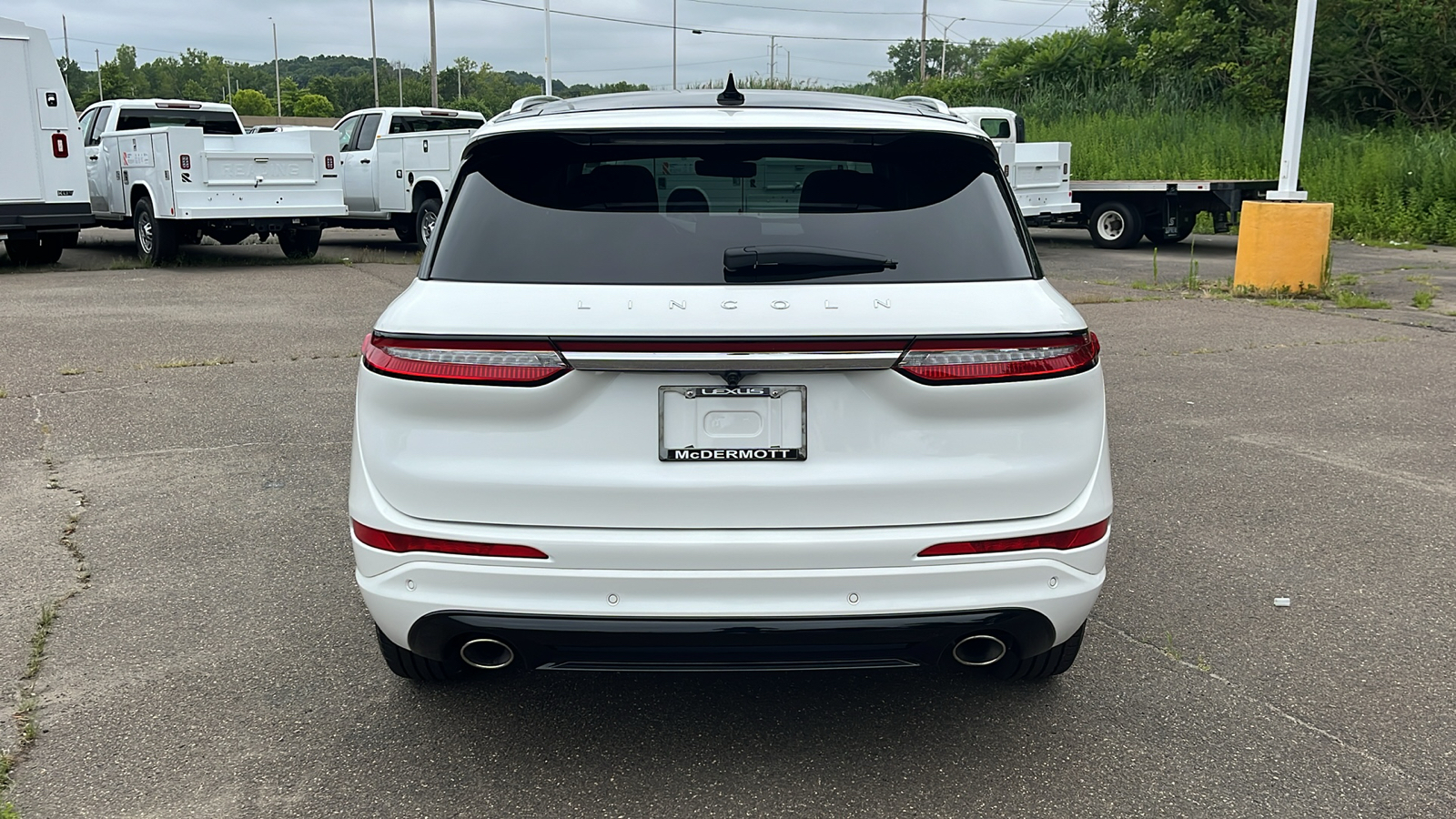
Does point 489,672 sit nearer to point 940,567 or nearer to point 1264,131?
point 940,567

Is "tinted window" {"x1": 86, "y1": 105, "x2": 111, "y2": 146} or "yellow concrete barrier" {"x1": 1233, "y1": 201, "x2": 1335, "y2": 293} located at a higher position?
"tinted window" {"x1": 86, "y1": 105, "x2": 111, "y2": 146}

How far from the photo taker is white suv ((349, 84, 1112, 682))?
9.03 feet

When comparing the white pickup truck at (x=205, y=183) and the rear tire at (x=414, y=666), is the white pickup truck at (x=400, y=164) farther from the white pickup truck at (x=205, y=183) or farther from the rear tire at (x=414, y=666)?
the rear tire at (x=414, y=666)

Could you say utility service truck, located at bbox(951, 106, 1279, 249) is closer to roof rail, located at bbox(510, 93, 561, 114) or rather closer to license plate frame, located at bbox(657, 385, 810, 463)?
roof rail, located at bbox(510, 93, 561, 114)

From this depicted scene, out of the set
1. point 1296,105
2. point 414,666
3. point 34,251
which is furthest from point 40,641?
point 34,251

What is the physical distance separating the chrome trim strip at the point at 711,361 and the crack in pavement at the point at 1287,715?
180cm

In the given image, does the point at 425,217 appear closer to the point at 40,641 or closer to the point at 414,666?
the point at 40,641

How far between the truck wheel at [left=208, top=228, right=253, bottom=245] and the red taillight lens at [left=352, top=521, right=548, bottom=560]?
13926 millimetres

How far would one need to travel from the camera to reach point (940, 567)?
110 inches

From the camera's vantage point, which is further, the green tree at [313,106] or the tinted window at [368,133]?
the green tree at [313,106]

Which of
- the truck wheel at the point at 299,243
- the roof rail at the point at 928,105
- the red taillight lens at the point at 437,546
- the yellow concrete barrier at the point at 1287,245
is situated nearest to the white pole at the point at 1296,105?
the yellow concrete barrier at the point at 1287,245

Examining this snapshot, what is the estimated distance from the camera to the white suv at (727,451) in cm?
275

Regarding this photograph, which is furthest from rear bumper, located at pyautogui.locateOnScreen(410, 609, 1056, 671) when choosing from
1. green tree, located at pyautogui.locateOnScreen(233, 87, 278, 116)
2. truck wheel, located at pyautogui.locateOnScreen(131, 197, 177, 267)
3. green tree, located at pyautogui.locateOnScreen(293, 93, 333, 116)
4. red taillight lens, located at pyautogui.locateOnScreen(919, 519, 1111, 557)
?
green tree, located at pyautogui.locateOnScreen(233, 87, 278, 116)

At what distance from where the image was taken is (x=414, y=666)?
11.1 feet
